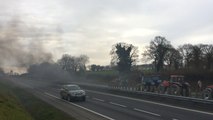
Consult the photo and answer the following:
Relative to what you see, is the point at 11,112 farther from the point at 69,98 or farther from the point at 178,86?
the point at 178,86

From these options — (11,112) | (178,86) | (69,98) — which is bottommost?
(11,112)

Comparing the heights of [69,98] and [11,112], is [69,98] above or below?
above

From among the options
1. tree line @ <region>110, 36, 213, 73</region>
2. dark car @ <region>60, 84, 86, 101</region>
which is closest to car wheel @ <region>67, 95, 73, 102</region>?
dark car @ <region>60, 84, 86, 101</region>

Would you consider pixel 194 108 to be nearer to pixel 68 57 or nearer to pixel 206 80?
pixel 206 80

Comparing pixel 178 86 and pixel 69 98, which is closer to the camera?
pixel 178 86

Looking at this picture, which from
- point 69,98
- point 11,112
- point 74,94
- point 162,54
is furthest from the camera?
point 162,54

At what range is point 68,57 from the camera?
16000cm

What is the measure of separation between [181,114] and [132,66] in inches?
3485

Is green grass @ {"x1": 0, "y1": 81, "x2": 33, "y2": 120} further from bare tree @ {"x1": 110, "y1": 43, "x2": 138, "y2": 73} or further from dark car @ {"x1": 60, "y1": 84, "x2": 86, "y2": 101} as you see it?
bare tree @ {"x1": 110, "y1": 43, "x2": 138, "y2": 73}

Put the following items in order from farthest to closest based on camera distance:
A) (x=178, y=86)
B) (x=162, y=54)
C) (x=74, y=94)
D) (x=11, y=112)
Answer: (x=162, y=54) < (x=74, y=94) < (x=178, y=86) < (x=11, y=112)

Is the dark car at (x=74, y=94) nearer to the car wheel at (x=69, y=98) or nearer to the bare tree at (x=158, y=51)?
the car wheel at (x=69, y=98)

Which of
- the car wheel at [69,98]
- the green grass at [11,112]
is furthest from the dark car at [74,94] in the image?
the green grass at [11,112]

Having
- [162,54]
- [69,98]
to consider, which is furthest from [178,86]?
[162,54]

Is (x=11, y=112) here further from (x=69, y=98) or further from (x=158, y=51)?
(x=158, y=51)
